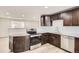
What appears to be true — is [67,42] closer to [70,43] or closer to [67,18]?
[70,43]

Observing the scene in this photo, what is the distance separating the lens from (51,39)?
5.53ft

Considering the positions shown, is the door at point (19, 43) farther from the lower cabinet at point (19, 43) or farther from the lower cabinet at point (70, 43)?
the lower cabinet at point (70, 43)

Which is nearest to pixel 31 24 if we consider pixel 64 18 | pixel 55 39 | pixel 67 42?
pixel 55 39

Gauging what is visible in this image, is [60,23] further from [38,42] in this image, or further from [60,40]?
[38,42]

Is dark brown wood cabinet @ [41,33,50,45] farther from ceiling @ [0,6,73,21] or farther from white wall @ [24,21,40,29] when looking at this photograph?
ceiling @ [0,6,73,21]

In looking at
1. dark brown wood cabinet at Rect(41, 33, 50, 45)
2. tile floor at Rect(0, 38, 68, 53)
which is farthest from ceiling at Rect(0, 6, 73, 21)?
tile floor at Rect(0, 38, 68, 53)

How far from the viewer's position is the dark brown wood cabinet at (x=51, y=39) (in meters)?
1.65

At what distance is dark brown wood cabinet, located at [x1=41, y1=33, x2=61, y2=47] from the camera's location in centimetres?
165

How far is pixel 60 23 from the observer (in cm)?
165

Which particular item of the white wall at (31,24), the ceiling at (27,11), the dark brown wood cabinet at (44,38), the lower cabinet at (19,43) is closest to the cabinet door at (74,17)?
the ceiling at (27,11)

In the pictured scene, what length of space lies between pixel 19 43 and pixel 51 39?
638mm
